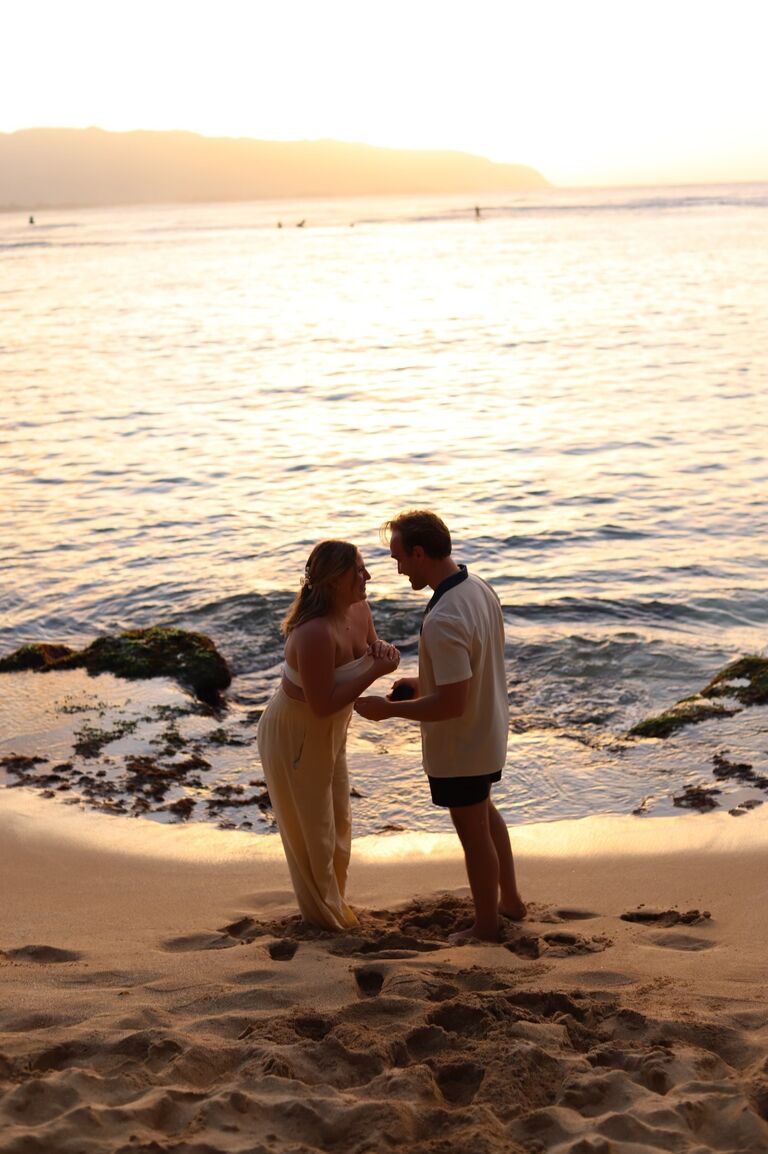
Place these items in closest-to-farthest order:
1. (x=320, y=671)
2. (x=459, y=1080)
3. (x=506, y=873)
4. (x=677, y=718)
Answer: (x=459, y=1080)
(x=320, y=671)
(x=506, y=873)
(x=677, y=718)

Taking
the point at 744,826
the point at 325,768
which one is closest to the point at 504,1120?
the point at 325,768

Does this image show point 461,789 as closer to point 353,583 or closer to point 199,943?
point 353,583

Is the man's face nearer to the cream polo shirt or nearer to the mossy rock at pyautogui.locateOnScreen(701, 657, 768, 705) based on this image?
the cream polo shirt

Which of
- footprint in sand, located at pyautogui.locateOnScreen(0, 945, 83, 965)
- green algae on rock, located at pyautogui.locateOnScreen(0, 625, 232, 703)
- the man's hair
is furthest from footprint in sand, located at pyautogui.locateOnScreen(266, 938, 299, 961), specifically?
green algae on rock, located at pyautogui.locateOnScreen(0, 625, 232, 703)

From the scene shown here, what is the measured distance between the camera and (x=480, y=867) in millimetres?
5277

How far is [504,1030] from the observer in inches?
162

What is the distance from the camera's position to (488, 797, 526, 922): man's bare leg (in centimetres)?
555

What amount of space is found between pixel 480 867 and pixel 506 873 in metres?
0.35

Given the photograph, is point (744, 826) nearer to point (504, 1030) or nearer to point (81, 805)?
point (504, 1030)

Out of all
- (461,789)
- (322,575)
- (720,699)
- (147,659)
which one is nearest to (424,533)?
(322,575)

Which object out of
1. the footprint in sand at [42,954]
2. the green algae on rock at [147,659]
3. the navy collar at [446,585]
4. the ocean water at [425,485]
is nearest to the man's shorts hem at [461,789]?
the navy collar at [446,585]

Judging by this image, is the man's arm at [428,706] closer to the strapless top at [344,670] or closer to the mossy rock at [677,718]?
the strapless top at [344,670]

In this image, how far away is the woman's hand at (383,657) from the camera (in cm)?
508

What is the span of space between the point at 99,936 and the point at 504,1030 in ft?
7.10
